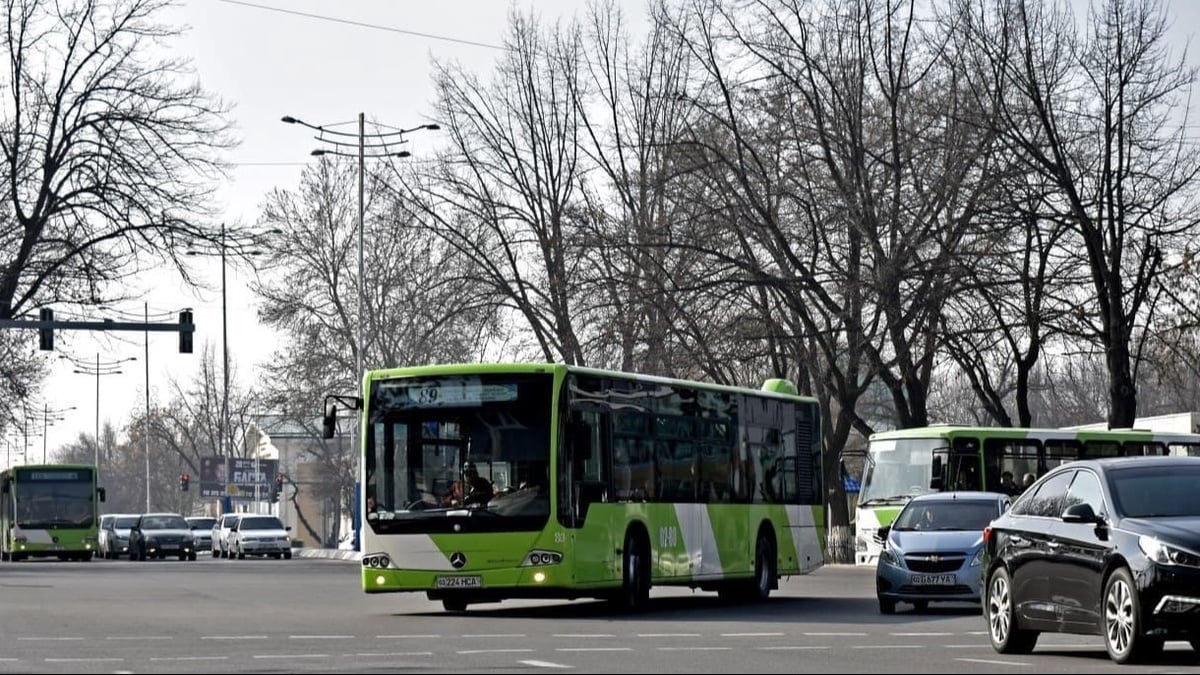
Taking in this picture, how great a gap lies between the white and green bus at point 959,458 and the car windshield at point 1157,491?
24408mm

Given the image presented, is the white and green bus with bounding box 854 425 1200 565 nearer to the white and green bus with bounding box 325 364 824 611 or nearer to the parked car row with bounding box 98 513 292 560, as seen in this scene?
the white and green bus with bounding box 325 364 824 611

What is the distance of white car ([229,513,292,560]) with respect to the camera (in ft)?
231

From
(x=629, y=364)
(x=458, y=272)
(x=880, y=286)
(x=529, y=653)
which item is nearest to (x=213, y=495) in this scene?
(x=458, y=272)

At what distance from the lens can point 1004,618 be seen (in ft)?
57.5

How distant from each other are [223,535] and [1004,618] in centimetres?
5958

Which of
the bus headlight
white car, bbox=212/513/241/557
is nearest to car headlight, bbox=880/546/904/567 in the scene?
the bus headlight

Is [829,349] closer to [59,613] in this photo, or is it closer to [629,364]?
[629,364]

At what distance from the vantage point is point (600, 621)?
23.5 m

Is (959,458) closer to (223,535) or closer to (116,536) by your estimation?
(223,535)

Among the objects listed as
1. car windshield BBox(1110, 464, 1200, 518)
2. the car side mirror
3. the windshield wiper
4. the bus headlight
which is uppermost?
the windshield wiper

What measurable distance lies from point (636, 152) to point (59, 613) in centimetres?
3316

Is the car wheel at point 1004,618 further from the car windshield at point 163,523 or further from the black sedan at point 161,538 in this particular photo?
the car windshield at point 163,523

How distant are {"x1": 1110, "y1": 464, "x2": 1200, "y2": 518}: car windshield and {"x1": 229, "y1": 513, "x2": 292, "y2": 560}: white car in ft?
182

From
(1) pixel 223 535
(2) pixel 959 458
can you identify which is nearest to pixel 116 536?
(1) pixel 223 535
